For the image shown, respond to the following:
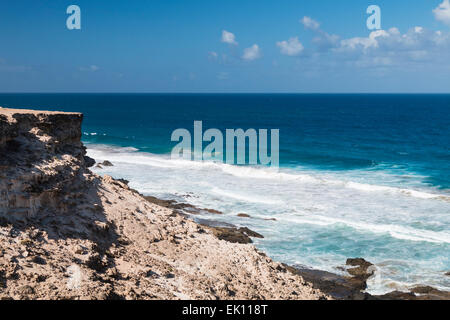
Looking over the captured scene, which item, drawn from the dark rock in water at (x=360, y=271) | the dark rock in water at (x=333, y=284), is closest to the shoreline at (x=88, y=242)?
the dark rock in water at (x=333, y=284)

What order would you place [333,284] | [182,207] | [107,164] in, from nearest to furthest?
1. [333,284]
2. [182,207]
3. [107,164]

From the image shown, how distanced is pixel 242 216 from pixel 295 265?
319 inches

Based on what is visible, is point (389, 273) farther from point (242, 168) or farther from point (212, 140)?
point (212, 140)

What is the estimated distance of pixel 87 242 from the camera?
457 inches

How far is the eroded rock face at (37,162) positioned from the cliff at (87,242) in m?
0.03

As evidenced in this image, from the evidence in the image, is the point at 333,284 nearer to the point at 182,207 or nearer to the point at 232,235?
the point at 232,235

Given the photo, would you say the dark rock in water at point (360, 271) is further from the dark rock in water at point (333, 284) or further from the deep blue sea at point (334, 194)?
the deep blue sea at point (334, 194)

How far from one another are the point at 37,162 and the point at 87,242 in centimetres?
269

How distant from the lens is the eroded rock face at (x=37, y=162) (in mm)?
11164

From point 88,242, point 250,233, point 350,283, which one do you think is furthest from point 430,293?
point 88,242

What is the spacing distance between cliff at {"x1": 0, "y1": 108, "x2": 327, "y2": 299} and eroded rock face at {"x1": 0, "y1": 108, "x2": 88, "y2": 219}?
26 millimetres

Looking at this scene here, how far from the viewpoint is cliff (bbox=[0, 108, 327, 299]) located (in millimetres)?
10023

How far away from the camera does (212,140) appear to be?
233ft
